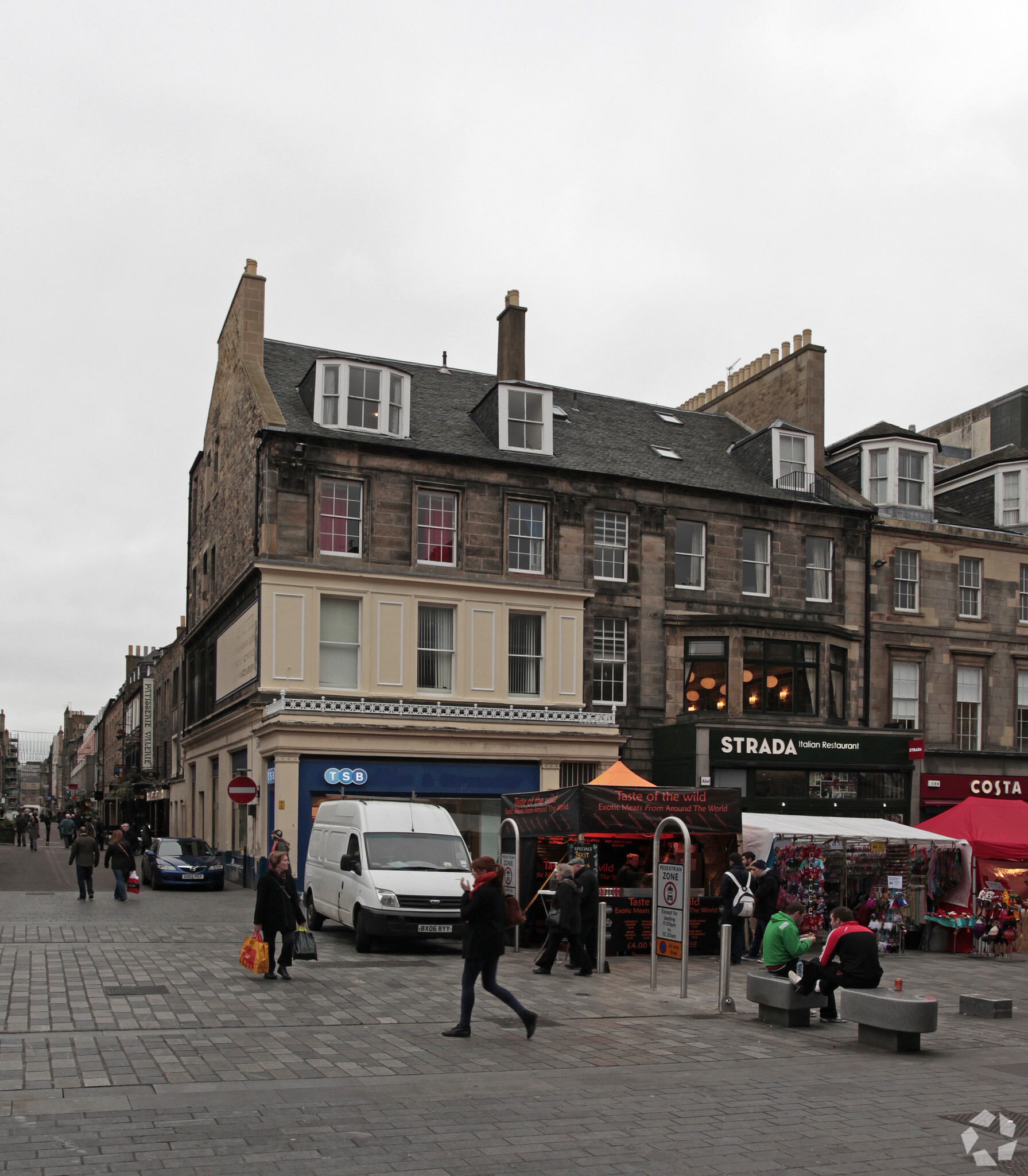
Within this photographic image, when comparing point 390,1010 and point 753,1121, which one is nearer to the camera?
point 753,1121

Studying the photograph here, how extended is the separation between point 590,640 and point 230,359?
1362 centimetres

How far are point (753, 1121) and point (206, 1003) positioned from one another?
671 cm

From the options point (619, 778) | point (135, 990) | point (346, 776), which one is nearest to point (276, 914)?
point (135, 990)

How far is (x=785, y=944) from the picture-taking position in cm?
1430

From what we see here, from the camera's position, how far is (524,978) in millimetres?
16266

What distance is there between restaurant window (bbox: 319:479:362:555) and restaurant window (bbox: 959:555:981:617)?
59.3 ft

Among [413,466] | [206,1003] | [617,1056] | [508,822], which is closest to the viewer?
[617,1056]

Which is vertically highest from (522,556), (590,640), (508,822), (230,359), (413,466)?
(230,359)

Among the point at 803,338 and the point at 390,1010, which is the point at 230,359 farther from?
the point at 390,1010

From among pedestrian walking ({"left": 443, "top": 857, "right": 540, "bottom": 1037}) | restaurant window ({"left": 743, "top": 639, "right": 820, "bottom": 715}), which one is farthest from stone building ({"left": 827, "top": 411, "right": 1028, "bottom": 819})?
pedestrian walking ({"left": 443, "top": 857, "right": 540, "bottom": 1037})

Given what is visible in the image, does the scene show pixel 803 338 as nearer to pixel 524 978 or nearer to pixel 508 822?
pixel 508 822

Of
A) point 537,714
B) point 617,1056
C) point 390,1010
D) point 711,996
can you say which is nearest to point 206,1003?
point 390,1010

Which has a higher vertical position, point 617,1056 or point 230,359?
point 230,359

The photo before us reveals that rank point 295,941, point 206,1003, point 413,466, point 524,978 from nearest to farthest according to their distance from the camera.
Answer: point 206,1003
point 295,941
point 524,978
point 413,466
